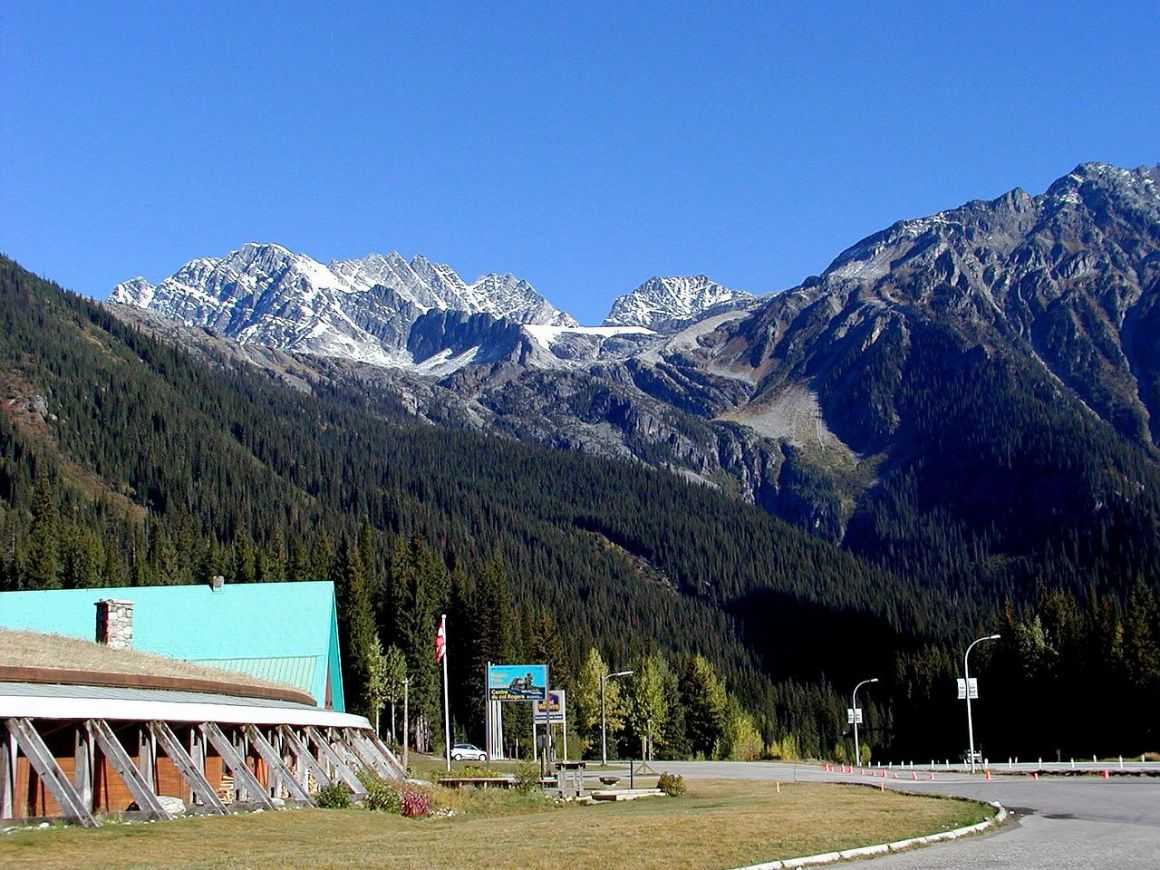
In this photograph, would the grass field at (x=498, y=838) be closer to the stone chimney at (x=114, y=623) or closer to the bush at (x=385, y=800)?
the bush at (x=385, y=800)

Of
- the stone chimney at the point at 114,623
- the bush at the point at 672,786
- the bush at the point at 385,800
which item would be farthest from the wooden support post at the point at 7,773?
the bush at the point at 672,786

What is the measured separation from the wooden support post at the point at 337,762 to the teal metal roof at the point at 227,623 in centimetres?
1776

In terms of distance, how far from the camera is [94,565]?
355 feet

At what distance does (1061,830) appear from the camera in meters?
29.9

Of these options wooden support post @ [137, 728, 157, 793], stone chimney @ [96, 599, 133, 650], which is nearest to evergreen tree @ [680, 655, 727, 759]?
stone chimney @ [96, 599, 133, 650]

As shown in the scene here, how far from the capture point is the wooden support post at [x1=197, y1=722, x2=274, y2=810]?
31719 millimetres

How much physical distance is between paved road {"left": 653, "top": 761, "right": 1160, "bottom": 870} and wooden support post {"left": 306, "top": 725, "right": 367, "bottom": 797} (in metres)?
18.2

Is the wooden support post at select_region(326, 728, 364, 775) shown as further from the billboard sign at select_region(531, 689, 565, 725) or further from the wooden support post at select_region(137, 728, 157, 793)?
the billboard sign at select_region(531, 689, 565, 725)

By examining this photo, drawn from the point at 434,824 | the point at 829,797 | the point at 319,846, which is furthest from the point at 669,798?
the point at 319,846

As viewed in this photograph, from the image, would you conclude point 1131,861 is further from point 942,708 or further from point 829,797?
point 942,708

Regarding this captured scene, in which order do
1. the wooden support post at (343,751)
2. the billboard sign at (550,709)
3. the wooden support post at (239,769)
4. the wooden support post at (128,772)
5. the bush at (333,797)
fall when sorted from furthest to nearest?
the billboard sign at (550,709) < the wooden support post at (343,751) < the bush at (333,797) < the wooden support post at (239,769) < the wooden support post at (128,772)

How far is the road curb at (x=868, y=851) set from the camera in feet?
74.1

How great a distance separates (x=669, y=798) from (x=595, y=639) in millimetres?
126421

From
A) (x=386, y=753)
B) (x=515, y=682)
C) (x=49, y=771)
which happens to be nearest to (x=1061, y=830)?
(x=49, y=771)
